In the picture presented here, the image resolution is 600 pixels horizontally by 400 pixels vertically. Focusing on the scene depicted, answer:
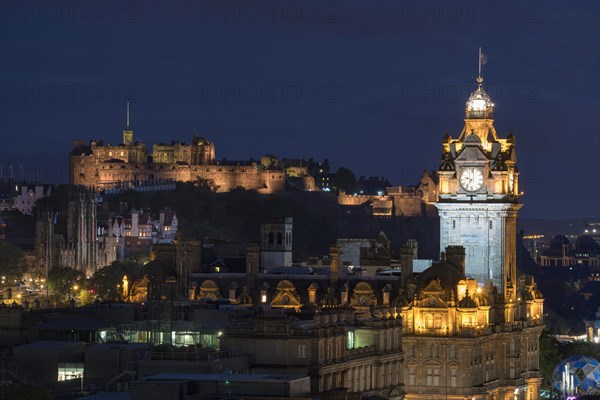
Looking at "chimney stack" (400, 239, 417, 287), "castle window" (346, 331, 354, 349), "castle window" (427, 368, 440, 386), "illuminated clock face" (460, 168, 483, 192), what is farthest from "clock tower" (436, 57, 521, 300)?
"castle window" (346, 331, 354, 349)

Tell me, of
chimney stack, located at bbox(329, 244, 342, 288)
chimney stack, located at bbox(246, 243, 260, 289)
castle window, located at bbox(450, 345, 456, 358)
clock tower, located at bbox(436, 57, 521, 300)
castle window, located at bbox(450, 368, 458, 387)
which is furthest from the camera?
clock tower, located at bbox(436, 57, 521, 300)

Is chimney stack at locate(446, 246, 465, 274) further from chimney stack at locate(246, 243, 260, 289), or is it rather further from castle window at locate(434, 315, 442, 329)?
chimney stack at locate(246, 243, 260, 289)

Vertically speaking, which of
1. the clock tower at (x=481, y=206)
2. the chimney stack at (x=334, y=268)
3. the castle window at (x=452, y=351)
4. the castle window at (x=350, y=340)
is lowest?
the castle window at (x=452, y=351)

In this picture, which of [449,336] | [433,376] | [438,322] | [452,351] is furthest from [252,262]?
[433,376]

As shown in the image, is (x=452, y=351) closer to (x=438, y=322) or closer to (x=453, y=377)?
(x=453, y=377)

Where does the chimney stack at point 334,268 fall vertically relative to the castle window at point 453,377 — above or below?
above

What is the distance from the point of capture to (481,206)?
513 feet

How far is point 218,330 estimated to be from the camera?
115750 mm

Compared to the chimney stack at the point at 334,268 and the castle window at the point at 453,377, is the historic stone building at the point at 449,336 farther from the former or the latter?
the chimney stack at the point at 334,268

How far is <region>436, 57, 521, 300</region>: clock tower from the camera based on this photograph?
6127 inches

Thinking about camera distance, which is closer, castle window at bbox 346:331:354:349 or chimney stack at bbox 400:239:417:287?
castle window at bbox 346:331:354:349

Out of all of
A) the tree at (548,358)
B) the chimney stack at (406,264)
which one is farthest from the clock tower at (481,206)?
the tree at (548,358)

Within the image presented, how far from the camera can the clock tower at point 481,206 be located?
156 metres

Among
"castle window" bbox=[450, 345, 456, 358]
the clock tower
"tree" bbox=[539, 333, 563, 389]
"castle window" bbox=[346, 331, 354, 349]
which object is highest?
the clock tower
